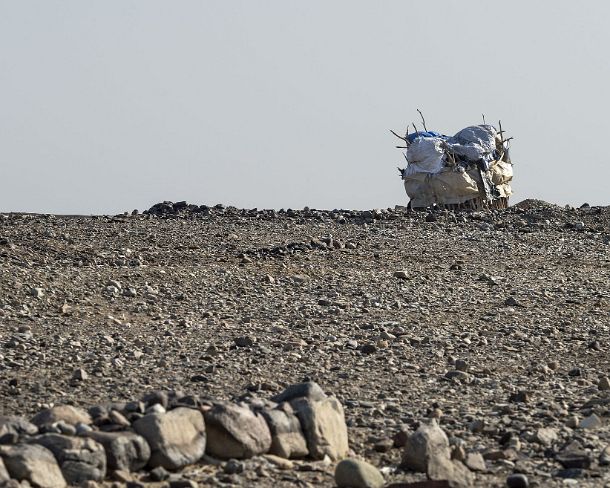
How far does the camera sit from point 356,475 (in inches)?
241

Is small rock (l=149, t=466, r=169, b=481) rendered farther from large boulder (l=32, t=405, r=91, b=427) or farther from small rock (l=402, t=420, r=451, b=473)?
small rock (l=402, t=420, r=451, b=473)

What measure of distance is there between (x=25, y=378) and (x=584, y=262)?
11.9 metres

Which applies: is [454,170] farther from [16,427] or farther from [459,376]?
[16,427]

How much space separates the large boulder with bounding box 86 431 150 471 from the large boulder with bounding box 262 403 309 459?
0.72 metres

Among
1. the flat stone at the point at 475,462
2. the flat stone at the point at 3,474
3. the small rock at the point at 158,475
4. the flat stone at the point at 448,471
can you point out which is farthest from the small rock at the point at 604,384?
the flat stone at the point at 3,474

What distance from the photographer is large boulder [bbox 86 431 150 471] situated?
233 inches

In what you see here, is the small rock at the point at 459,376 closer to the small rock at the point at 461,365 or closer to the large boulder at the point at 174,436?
the small rock at the point at 461,365

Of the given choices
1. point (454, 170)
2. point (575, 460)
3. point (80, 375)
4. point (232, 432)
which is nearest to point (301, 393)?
point (232, 432)

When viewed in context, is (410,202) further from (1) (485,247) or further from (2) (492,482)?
(2) (492,482)

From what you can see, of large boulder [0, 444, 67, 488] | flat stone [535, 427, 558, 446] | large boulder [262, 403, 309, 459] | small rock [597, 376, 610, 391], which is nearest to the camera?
large boulder [0, 444, 67, 488]

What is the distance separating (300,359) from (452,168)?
64.4 feet

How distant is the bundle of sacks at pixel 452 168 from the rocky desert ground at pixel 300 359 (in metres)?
7.06

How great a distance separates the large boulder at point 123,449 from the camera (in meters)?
5.91

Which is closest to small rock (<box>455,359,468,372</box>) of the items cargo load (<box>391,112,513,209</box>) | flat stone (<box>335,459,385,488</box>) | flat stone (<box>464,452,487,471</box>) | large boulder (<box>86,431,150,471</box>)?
flat stone (<box>464,452,487,471</box>)
